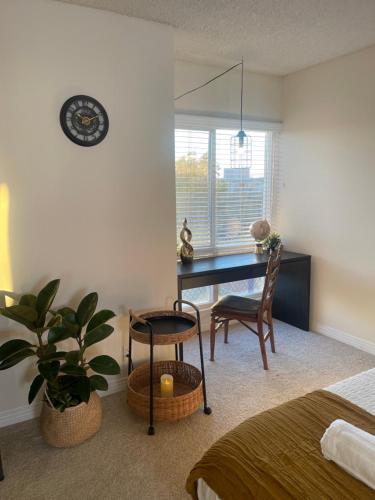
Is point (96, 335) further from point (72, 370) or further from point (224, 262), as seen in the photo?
point (224, 262)

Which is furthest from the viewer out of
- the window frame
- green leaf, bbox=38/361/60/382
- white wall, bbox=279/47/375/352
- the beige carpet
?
the window frame

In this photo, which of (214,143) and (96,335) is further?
(214,143)

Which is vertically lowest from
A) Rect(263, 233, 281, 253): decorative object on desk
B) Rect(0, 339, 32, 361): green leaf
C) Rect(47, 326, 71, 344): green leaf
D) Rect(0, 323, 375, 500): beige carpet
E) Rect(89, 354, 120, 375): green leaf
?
Rect(0, 323, 375, 500): beige carpet

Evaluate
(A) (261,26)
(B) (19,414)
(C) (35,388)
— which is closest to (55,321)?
(C) (35,388)

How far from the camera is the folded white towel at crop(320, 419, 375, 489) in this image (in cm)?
104

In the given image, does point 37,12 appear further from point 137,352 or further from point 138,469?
point 138,469

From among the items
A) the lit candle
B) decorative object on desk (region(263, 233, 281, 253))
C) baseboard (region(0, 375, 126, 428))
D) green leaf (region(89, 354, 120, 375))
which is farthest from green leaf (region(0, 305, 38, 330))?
decorative object on desk (region(263, 233, 281, 253))

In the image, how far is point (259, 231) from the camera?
357 cm

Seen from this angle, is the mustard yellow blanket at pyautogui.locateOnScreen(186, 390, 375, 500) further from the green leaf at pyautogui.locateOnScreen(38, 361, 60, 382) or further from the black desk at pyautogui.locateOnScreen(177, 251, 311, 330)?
the black desk at pyautogui.locateOnScreen(177, 251, 311, 330)

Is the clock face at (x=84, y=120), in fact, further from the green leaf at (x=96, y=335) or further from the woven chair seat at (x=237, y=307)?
the woven chair seat at (x=237, y=307)

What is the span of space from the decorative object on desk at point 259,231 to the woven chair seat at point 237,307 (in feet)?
2.37

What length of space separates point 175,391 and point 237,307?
0.83m

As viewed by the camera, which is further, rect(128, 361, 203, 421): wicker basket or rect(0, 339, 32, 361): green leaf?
rect(128, 361, 203, 421): wicker basket

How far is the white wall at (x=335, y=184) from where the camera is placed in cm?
302
